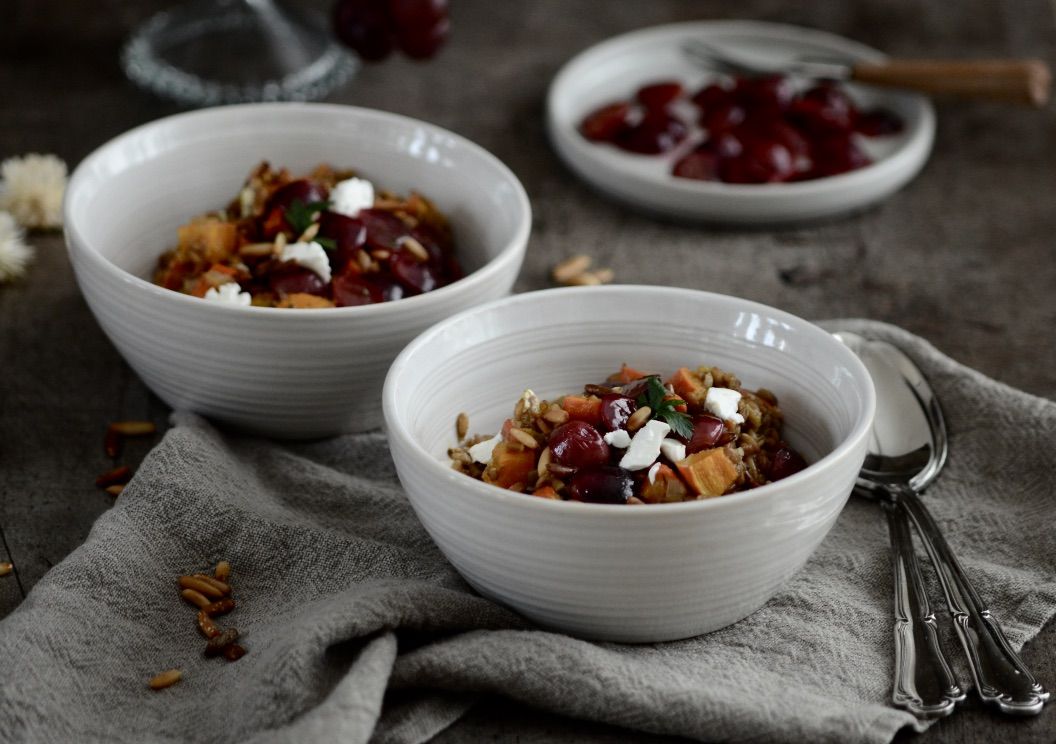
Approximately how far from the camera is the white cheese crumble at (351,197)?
1.75 m

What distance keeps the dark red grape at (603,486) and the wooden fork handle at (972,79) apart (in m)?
1.51

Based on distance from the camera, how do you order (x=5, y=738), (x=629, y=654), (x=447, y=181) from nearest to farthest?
(x=5, y=738)
(x=629, y=654)
(x=447, y=181)

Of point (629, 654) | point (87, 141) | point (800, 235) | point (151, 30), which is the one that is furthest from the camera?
point (151, 30)

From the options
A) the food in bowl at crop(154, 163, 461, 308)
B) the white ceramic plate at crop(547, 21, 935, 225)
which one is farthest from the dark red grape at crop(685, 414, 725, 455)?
the white ceramic plate at crop(547, 21, 935, 225)

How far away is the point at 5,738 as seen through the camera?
1164 mm

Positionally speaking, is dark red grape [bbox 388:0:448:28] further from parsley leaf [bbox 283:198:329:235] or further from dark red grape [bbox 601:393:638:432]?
dark red grape [bbox 601:393:638:432]

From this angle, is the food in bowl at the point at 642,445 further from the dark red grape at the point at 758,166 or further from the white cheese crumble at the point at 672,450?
the dark red grape at the point at 758,166

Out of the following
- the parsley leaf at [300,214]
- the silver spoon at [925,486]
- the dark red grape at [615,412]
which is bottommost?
the silver spoon at [925,486]

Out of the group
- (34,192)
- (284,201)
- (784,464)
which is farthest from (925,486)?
(34,192)

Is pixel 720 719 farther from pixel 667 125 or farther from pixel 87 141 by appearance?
pixel 87 141

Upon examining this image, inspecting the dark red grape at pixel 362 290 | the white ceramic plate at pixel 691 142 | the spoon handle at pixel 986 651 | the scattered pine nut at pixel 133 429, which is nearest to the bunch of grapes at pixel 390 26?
the white ceramic plate at pixel 691 142

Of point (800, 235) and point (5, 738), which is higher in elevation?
point (5, 738)

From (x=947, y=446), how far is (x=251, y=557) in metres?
0.87

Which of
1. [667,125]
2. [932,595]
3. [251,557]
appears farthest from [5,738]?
[667,125]
